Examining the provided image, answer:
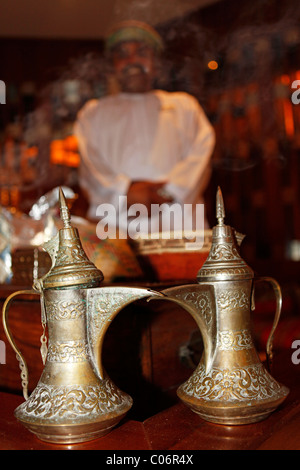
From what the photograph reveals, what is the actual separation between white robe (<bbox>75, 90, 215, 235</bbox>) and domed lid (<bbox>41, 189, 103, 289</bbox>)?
9.54 ft

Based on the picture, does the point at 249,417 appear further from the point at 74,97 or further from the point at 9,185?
the point at 74,97

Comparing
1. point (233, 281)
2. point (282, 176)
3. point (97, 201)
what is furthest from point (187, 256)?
point (282, 176)

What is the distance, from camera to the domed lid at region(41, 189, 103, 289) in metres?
0.67

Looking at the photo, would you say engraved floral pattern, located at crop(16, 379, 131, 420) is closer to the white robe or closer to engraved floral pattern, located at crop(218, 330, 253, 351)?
engraved floral pattern, located at crop(218, 330, 253, 351)

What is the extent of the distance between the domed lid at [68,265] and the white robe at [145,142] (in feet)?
9.54

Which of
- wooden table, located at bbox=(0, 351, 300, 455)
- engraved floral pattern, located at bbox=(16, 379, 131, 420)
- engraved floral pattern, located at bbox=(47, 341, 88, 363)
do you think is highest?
engraved floral pattern, located at bbox=(47, 341, 88, 363)

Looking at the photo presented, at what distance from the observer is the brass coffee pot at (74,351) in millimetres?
648

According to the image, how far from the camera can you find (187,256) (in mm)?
1380

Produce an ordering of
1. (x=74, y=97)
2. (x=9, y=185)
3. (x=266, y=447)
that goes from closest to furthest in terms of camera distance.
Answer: (x=266, y=447) → (x=9, y=185) → (x=74, y=97)

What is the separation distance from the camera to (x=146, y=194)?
3.34m

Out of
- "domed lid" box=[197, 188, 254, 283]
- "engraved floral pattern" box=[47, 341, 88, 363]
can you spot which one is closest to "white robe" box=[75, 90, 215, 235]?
"domed lid" box=[197, 188, 254, 283]

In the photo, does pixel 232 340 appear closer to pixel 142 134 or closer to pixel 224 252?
pixel 224 252

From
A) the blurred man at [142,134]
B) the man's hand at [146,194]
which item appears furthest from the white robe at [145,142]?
the man's hand at [146,194]

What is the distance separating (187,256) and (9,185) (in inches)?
79.4
